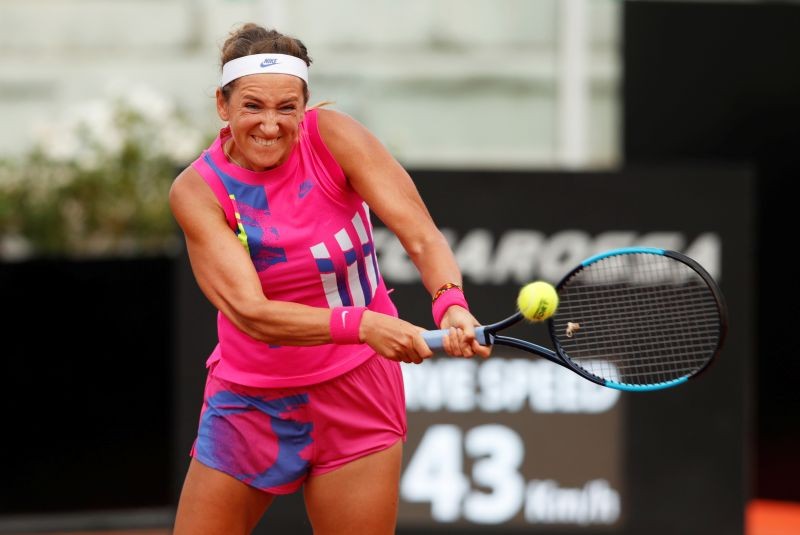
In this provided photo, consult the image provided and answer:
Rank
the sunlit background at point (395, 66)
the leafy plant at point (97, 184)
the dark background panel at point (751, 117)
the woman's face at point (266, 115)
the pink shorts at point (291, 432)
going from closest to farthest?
the woman's face at point (266, 115)
the pink shorts at point (291, 432)
the leafy plant at point (97, 184)
the dark background panel at point (751, 117)
the sunlit background at point (395, 66)

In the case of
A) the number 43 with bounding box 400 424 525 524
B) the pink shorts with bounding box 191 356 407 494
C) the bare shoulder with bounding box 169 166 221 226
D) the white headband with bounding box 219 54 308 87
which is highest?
the white headband with bounding box 219 54 308 87

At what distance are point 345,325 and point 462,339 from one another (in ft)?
0.87

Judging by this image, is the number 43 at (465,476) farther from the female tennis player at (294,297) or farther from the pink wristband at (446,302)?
the pink wristband at (446,302)

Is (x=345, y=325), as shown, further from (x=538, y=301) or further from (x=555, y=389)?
(x=555, y=389)

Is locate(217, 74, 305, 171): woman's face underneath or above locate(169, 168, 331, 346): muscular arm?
above

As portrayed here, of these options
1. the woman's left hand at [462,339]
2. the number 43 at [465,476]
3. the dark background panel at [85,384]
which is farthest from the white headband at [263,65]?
the dark background panel at [85,384]

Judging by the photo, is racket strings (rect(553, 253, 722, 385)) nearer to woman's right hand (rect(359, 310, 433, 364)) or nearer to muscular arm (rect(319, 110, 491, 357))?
muscular arm (rect(319, 110, 491, 357))

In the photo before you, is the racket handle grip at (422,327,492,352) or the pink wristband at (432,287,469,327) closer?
the racket handle grip at (422,327,492,352)

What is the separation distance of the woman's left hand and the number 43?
226 centimetres

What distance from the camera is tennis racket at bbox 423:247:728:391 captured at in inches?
127

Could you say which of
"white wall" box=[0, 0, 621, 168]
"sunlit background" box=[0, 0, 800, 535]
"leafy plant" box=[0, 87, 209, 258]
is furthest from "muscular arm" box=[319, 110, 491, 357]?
"white wall" box=[0, 0, 621, 168]

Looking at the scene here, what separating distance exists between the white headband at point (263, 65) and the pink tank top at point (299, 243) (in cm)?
18

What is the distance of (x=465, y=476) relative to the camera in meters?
5.39

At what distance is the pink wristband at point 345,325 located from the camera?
3.09 metres
